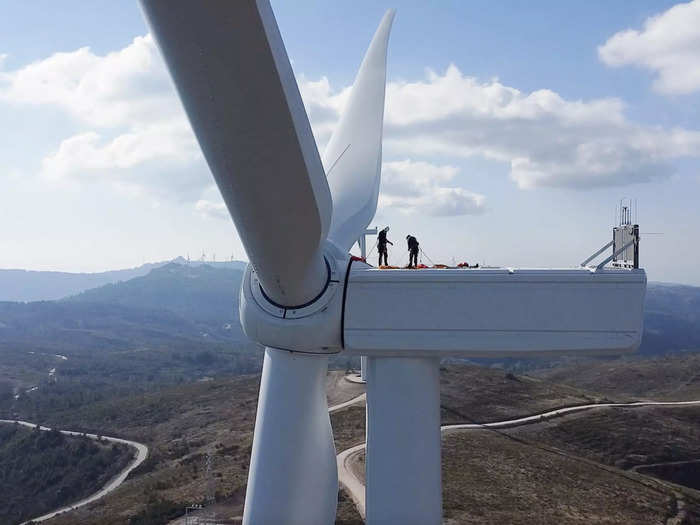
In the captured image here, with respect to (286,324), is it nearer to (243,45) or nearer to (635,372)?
(243,45)

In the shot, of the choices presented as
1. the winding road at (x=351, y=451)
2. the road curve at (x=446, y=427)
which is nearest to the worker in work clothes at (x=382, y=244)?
the road curve at (x=446, y=427)

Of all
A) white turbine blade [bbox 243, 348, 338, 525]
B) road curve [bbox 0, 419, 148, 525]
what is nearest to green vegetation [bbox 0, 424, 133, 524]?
road curve [bbox 0, 419, 148, 525]

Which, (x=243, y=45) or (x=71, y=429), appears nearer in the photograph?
(x=243, y=45)

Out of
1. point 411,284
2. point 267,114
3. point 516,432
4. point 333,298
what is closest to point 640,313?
point 411,284

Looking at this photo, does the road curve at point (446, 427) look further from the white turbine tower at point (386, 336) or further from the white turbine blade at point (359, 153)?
the white turbine tower at point (386, 336)

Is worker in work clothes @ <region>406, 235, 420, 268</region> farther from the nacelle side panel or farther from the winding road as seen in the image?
the winding road

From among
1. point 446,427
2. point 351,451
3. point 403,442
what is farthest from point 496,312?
point 446,427
